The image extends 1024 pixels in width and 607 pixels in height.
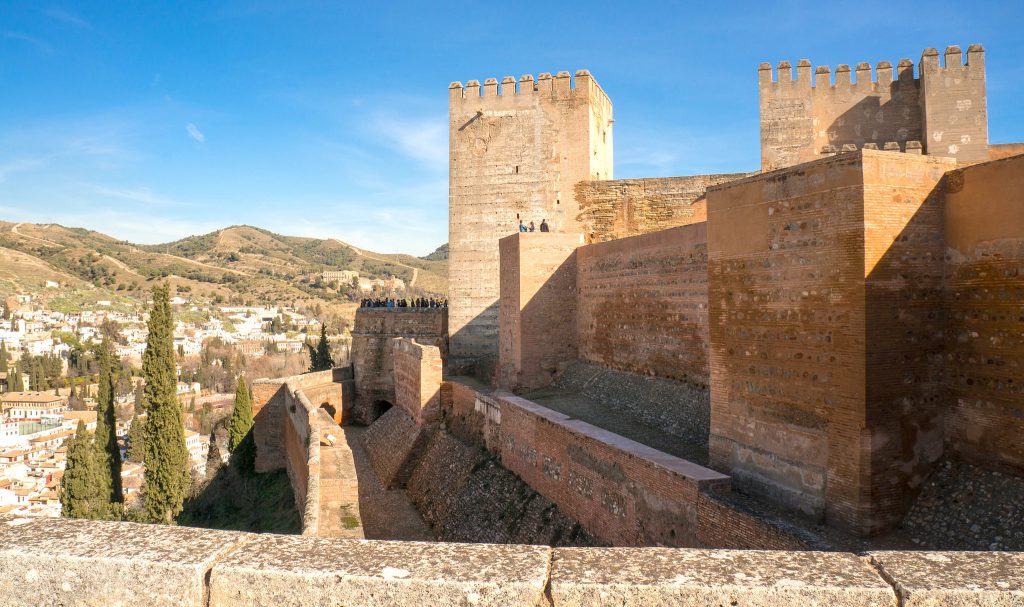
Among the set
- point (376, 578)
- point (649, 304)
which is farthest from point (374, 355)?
point (376, 578)

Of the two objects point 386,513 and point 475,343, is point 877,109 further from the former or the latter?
point 386,513

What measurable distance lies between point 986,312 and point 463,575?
5.22 metres

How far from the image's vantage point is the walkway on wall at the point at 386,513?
1208 centimetres

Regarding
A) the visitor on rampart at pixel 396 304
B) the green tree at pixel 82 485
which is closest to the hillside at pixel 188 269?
the visitor on rampart at pixel 396 304

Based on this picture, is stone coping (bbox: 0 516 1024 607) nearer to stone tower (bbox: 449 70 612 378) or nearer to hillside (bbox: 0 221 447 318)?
stone tower (bbox: 449 70 612 378)

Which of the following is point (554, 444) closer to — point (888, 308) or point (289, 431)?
point (888, 308)

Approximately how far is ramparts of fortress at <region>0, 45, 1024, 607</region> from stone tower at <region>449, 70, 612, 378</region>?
0.07 metres

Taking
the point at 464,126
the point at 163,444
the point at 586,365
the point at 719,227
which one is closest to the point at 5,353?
the point at 163,444

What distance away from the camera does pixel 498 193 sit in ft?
62.1

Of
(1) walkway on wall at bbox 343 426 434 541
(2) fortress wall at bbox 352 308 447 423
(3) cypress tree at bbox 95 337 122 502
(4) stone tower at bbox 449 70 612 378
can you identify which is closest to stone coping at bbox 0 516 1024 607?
(1) walkway on wall at bbox 343 426 434 541

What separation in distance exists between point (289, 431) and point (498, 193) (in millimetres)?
8689

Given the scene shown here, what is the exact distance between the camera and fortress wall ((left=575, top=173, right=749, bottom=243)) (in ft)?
58.9

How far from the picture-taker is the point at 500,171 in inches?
746

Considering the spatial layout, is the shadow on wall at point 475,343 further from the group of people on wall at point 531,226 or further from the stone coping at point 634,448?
the stone coping at point 634,448
